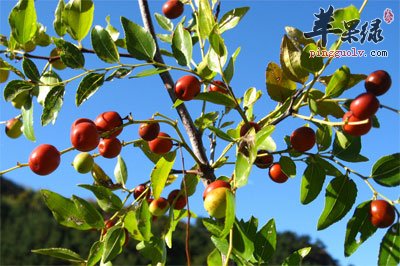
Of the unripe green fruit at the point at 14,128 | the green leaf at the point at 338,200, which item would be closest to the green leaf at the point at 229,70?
the green leaf at the point at 338,200

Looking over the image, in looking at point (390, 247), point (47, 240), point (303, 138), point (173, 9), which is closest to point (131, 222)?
point (303, 138)

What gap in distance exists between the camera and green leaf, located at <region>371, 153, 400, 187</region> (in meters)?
0.91

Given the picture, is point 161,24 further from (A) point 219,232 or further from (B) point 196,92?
(A) point 219,232

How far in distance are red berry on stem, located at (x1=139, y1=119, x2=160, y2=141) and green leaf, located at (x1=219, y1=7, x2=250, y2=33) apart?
1.05 ft

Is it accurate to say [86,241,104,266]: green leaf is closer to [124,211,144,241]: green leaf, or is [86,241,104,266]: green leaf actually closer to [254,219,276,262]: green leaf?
[124,211,144,241]: green leaf

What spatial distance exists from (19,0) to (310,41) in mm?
589

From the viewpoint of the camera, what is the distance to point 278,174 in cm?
101

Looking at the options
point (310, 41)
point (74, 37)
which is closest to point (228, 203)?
point (310, 41)

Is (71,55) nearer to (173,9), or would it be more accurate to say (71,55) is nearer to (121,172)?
(121,172)

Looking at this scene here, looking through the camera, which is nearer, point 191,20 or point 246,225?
point 246,225

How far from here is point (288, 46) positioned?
882 millimetres

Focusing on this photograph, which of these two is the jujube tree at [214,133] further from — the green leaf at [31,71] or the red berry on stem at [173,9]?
the red berry on stem at [173,9]

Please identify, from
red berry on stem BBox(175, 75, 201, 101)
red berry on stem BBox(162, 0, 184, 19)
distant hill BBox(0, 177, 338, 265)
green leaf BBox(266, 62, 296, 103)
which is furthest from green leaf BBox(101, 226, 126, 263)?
distant hill BBox(0, 177, 338, 265)

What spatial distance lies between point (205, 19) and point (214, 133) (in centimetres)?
20
